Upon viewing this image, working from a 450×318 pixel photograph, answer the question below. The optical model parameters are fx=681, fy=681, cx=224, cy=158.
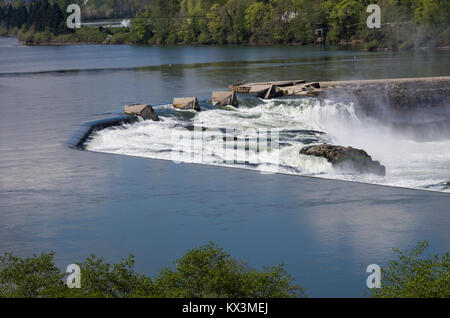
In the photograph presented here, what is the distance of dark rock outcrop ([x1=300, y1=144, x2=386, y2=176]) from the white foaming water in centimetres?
19

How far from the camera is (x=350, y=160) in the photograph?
1619 centimetres

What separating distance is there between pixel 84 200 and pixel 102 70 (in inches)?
1406

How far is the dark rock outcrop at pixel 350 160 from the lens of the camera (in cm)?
1603

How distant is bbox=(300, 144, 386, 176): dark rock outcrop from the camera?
52.6ft

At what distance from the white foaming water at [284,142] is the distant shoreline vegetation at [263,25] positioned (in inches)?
1718

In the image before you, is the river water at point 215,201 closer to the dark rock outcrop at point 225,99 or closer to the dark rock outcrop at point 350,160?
the dark rock outcrop at point 350,160

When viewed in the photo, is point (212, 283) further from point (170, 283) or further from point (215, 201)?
point (215, 201)

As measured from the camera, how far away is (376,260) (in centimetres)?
1059

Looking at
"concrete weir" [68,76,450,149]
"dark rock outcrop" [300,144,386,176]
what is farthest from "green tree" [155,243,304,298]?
"concrete weir" [68,76,450,149]

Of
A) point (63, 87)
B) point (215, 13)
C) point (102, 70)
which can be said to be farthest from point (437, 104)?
point (215, 13)

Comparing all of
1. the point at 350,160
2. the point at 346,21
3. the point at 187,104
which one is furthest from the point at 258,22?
the point at 350,160

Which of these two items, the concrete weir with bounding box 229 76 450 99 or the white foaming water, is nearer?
the white foaming water

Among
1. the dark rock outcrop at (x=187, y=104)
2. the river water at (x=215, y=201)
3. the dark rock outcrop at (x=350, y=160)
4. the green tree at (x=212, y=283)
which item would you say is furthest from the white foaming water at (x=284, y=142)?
the green tree at (x=212, y=283)

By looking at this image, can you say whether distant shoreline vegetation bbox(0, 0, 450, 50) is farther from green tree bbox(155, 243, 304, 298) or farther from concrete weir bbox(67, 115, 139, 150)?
green tree bbox(155, 243, 304, 298)
